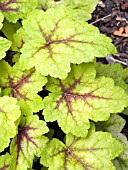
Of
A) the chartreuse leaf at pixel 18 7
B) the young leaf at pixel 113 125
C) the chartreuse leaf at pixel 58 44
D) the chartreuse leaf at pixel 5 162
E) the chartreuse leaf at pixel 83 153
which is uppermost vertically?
the chartreuse leaf at pixel 18 7

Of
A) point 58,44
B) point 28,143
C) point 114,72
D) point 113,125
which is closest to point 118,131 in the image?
point 113,125

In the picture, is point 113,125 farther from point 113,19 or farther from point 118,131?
point 113,19

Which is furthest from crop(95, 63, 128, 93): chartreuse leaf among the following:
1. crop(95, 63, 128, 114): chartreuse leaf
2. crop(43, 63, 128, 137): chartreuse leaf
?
crop(43, 63, 128, 137): chartreuse leaf

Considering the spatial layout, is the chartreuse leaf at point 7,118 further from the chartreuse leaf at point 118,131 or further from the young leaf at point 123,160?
the young leaf at point 123,160

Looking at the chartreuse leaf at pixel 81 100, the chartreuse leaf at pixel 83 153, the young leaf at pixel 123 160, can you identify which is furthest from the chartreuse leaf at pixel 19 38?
the young leaf at pixel 123 160

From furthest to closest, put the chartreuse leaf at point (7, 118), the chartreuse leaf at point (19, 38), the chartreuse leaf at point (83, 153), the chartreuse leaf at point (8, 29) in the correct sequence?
the chartreuse leaf at point (8, 29) → the chartreuse leaf at point (19, 38) → the chartreuse leaf at point (83, 153) → the chartreuse leaf at point (7, 118)

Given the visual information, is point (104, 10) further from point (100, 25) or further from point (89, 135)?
point (89, 135)
